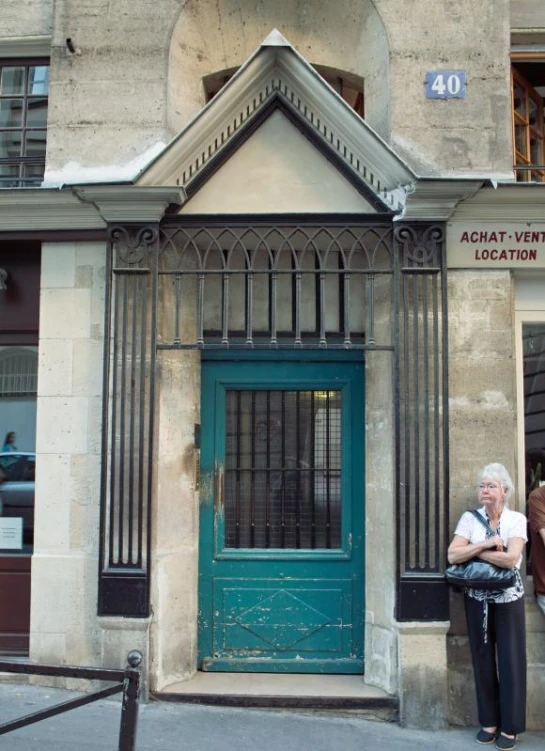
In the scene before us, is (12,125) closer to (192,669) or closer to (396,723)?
(192,669)

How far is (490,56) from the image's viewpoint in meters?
6.14

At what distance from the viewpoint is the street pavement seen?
5.00 metres

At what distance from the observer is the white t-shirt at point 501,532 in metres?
5.23

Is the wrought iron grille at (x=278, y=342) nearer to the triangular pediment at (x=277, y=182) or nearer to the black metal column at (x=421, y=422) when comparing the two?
the black metal column at (x=421, y=422)

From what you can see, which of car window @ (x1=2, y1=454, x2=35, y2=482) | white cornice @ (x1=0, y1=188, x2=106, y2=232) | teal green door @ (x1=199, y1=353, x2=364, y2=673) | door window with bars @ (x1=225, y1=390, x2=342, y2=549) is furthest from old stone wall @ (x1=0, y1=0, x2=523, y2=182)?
car window @ (x1=2, y1=454, x2=35, y2=482)

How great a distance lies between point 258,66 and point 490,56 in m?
1.94

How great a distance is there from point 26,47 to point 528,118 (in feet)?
14.8

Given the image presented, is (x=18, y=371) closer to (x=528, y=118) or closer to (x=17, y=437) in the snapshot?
(x=17, y=437)

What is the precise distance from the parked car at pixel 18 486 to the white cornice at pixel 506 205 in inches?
161

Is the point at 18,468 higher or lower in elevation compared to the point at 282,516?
higher

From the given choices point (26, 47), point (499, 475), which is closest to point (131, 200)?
point (26, 47)

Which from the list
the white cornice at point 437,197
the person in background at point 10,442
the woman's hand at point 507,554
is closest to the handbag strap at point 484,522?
the woman's hand at point 507,554

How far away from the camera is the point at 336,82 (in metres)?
7.07

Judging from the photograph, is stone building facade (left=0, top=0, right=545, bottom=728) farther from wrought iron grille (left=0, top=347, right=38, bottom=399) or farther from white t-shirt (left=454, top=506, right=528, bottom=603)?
white t-shirt (left=454, top=506, right=528, bottom=603)
